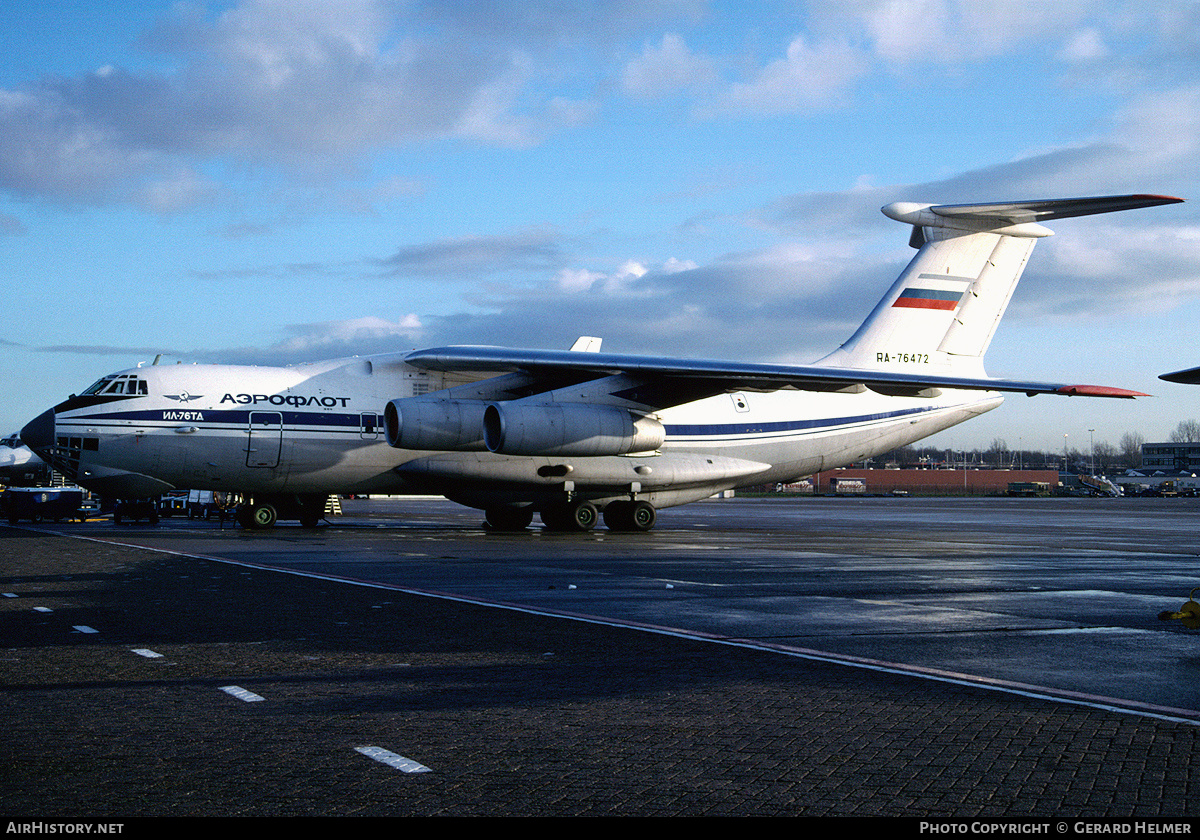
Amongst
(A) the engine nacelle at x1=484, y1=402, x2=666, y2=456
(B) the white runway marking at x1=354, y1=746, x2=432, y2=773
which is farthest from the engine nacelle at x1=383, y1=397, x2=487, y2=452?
(B) the white runway marking at x1=354, y1=746, x2=432, y2=773

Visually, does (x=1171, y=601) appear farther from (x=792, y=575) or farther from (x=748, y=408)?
(x=748, y=408)

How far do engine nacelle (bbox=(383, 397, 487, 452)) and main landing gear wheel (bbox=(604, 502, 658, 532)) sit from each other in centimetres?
441

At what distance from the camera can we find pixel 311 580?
41.4 ft

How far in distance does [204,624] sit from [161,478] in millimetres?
14872

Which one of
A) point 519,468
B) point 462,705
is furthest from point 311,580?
point 519,468

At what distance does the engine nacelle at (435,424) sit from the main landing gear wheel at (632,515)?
14.5ft

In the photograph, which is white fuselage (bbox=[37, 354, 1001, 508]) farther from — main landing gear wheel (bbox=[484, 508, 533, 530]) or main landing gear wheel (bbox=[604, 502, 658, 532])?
main landing gear wheel (bbox=[484, 508, 533, 530])

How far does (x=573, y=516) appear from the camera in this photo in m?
24.9

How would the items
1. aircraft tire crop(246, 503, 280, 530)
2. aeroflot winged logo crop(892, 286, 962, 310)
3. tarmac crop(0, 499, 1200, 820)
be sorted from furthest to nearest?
aeroflot winged logo crop(892, 286, 962, 310) < aircraft tire crop(246, 503, 280, 530) < tarmac crop(0, 499, 1200, 820)

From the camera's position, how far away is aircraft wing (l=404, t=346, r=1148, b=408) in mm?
21938

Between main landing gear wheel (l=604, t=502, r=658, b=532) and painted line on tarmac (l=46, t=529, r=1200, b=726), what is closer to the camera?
painted line on tarmac (l=46, t=529, r=1200, b=726)

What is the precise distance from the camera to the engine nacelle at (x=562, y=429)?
21531 millimetres

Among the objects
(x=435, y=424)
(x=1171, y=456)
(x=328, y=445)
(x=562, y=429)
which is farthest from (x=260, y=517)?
(x=1171, y=456)

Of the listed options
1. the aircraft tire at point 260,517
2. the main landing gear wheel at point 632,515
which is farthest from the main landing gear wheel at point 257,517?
the main landing gear wheel at point 632,515
